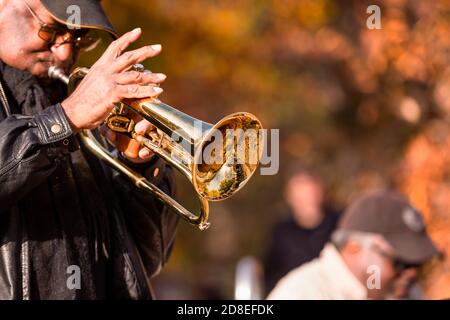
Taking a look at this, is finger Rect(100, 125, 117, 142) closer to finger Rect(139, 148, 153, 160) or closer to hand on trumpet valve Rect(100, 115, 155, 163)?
hand on trumpet valve Rect(100, 115, 155, 163)

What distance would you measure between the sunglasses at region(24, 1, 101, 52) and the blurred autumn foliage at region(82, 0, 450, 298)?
4835 mm

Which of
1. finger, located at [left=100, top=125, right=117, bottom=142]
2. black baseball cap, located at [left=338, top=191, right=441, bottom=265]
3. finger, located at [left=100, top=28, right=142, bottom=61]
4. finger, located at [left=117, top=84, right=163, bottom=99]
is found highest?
finger, located at [left=100, top=28, right=142, bottom=61]

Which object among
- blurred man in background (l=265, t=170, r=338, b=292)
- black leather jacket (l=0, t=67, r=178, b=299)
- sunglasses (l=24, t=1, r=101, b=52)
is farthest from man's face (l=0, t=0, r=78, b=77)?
blurred man in background (l=265, t=170, r=338, b=292)

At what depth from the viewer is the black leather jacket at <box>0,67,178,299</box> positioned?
12.6 feet

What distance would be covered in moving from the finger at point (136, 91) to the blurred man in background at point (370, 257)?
6.03 feet

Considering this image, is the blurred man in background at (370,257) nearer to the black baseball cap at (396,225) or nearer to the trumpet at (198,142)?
the black baseball cap at (396,225)

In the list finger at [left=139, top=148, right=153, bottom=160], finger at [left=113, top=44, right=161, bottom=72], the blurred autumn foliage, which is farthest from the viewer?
the blurred autumn foliage

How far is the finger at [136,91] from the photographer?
3811 millimetres

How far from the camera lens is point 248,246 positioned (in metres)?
15.7

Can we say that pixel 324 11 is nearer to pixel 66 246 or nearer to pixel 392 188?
pixel 392 188

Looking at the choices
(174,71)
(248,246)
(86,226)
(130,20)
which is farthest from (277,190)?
(86,226)

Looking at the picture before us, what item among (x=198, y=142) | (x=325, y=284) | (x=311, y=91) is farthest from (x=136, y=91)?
(x=311, y=91)

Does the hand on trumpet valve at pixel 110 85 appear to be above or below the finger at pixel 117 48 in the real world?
below

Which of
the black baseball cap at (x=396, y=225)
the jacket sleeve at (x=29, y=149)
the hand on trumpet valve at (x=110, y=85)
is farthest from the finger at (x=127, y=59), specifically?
the black baseball cap at (x=396, y=225)
